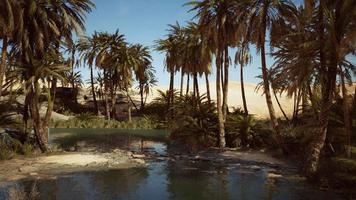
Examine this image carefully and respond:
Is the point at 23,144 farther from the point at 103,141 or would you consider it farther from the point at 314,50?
the point at 314,50

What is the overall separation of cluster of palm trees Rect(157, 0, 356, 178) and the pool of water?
2437mm

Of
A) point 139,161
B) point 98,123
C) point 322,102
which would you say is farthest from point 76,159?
point 98,123

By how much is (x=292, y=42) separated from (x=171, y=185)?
13032mm

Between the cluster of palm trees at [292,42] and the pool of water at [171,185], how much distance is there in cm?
244

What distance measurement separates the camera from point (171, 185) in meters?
17.2

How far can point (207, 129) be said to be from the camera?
30.0 metres

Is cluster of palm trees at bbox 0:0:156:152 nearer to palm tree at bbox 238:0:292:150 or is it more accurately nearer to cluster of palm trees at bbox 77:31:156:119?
palm tree at bbox 238:0:292:150

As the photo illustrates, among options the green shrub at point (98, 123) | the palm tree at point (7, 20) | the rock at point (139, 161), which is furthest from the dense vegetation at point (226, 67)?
the green shrub at point (98, 123)

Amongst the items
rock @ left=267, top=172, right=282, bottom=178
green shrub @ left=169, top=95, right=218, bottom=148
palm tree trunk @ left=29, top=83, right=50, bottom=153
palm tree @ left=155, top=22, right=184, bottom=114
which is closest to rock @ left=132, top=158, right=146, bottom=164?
palm tree trunk @ left=29, top=83, right=50, bottom=153

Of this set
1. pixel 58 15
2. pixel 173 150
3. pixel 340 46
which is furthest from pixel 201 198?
pixel 58 15

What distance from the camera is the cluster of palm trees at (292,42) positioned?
17.2m

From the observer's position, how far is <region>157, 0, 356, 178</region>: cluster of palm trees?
17188 mm

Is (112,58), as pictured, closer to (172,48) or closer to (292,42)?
(172,48)

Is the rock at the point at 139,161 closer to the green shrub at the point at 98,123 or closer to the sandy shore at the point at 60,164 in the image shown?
the sandy shore at the point at 60,164
